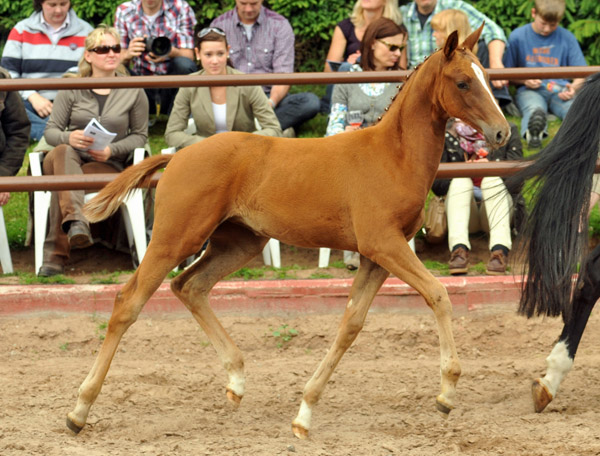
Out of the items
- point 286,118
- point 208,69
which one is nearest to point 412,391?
point 208,69

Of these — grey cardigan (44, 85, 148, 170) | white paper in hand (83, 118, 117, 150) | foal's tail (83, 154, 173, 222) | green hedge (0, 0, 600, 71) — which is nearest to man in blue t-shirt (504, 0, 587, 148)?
green hedge (0, 0, 600, 71)

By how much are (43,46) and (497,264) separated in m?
4.26

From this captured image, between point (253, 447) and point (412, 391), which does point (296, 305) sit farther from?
point (253, 447)

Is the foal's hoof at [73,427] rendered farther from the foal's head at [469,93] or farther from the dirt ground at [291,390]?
the foal's head at [469,93]

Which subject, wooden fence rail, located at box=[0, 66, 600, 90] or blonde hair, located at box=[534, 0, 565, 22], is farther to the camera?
blonde hair, located at box=[534, 0, 565, 22]

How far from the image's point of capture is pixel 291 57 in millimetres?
8281

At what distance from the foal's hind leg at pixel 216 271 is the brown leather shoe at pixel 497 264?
7.21 ft

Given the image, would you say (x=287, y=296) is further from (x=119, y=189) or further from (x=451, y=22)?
(x=451, y=22)

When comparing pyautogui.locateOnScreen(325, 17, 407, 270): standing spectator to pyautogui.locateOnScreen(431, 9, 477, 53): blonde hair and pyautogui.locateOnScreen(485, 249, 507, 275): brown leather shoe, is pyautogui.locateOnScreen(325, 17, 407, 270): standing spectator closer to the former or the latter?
pyautogui.locateOnScreen(431, 9, 477, 53): blonde hair

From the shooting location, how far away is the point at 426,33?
8.17 meters

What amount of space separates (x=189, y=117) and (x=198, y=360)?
2.22 meters

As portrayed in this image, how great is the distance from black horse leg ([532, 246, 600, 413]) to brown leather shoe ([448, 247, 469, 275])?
1694 mm

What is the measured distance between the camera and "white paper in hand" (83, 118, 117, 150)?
20.7 feet

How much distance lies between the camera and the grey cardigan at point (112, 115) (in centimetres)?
677
